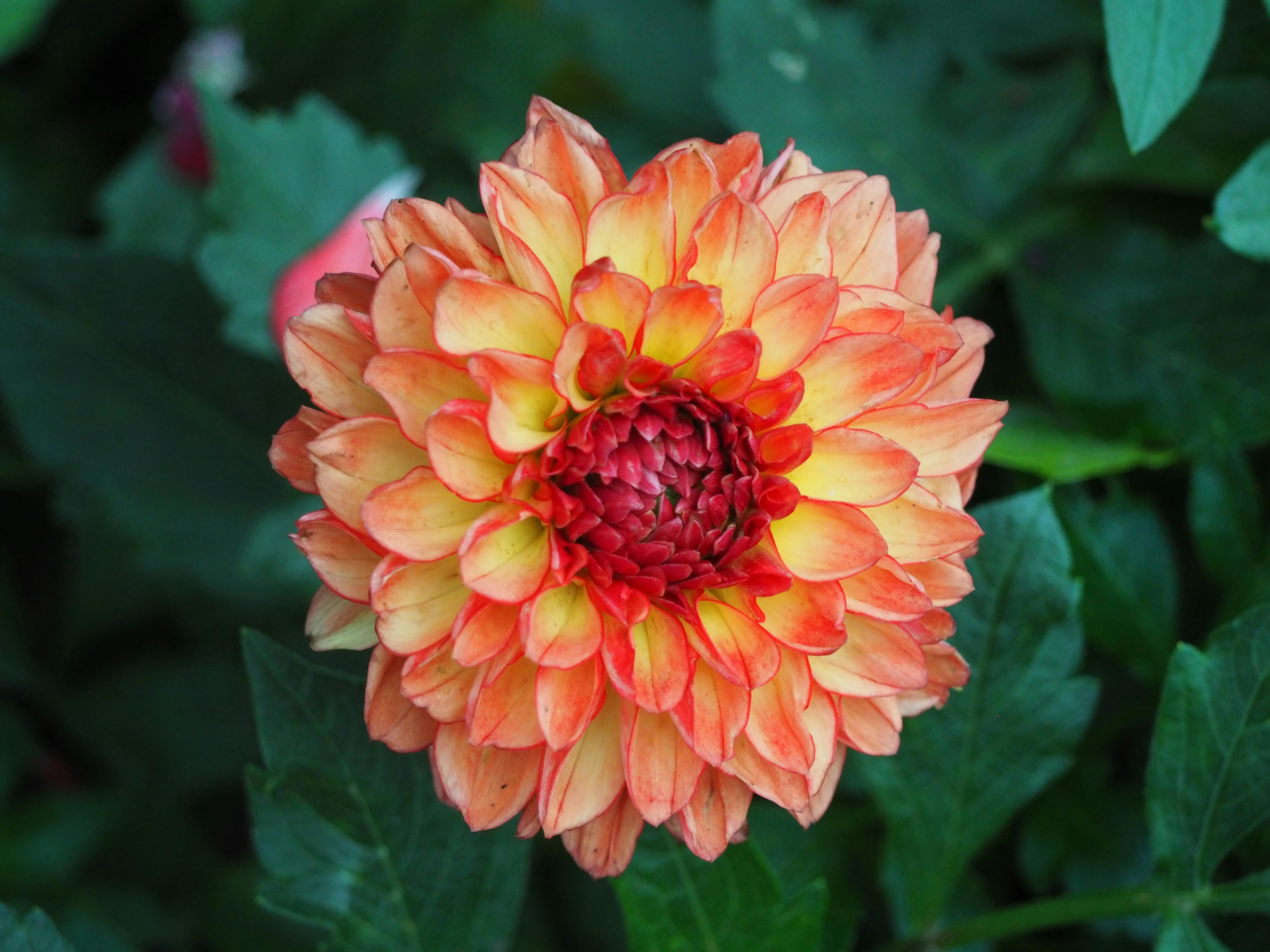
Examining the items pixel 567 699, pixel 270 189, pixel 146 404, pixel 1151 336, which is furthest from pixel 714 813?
pixel 146 404

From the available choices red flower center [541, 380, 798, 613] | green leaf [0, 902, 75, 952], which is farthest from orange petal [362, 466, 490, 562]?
green leaf [0, 902, 75, 952]

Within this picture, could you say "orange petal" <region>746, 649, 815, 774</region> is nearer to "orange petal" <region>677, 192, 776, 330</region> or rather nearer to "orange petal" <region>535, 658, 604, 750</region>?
"orange petal" <region>535, 658, 604, 750</region>

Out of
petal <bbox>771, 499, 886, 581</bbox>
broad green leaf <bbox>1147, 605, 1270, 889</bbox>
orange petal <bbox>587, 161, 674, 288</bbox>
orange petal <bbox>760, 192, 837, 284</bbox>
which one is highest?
orange petal <bbox>587, 161, 674, 288</bbox>

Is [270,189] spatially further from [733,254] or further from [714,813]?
[714,813]

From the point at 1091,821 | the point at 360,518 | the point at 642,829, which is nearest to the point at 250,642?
the point at 360,518

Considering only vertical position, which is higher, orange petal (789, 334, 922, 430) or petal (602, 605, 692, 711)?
orange petal (789, 334, 922, 430)

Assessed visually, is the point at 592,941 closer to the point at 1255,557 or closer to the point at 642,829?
the point at 642,829

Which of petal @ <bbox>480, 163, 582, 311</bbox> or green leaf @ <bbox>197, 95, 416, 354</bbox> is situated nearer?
petal @ <bbox>480, 163, 582, 311</bbox>
